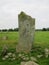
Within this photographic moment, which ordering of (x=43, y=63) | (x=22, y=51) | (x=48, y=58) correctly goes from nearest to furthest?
(x=43, y=63) → (x=48, y=58) → (x=22, y=51)

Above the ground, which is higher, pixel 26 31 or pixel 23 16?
pixel 23 16

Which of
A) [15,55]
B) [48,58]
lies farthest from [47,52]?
[15,55]

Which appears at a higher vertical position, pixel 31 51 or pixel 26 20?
pixel 26 20

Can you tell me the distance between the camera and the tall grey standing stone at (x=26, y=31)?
26156 mm

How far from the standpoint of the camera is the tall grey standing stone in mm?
26156

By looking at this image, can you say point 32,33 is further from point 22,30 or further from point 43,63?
point 43,63

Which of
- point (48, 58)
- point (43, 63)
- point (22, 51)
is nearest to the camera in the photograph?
point (43, 63)

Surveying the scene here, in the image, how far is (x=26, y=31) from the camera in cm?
2611

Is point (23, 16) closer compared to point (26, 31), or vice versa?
point (26, 31)

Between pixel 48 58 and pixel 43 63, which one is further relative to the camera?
pixel 48 58

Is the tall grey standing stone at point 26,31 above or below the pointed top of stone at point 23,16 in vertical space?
below

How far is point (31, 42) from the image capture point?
87.0ft

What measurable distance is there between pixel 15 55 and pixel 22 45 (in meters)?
2.30

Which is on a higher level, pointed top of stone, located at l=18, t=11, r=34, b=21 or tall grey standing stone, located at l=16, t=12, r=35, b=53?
pointed top of stone, located at l=18, t=11, r=34, b=21
